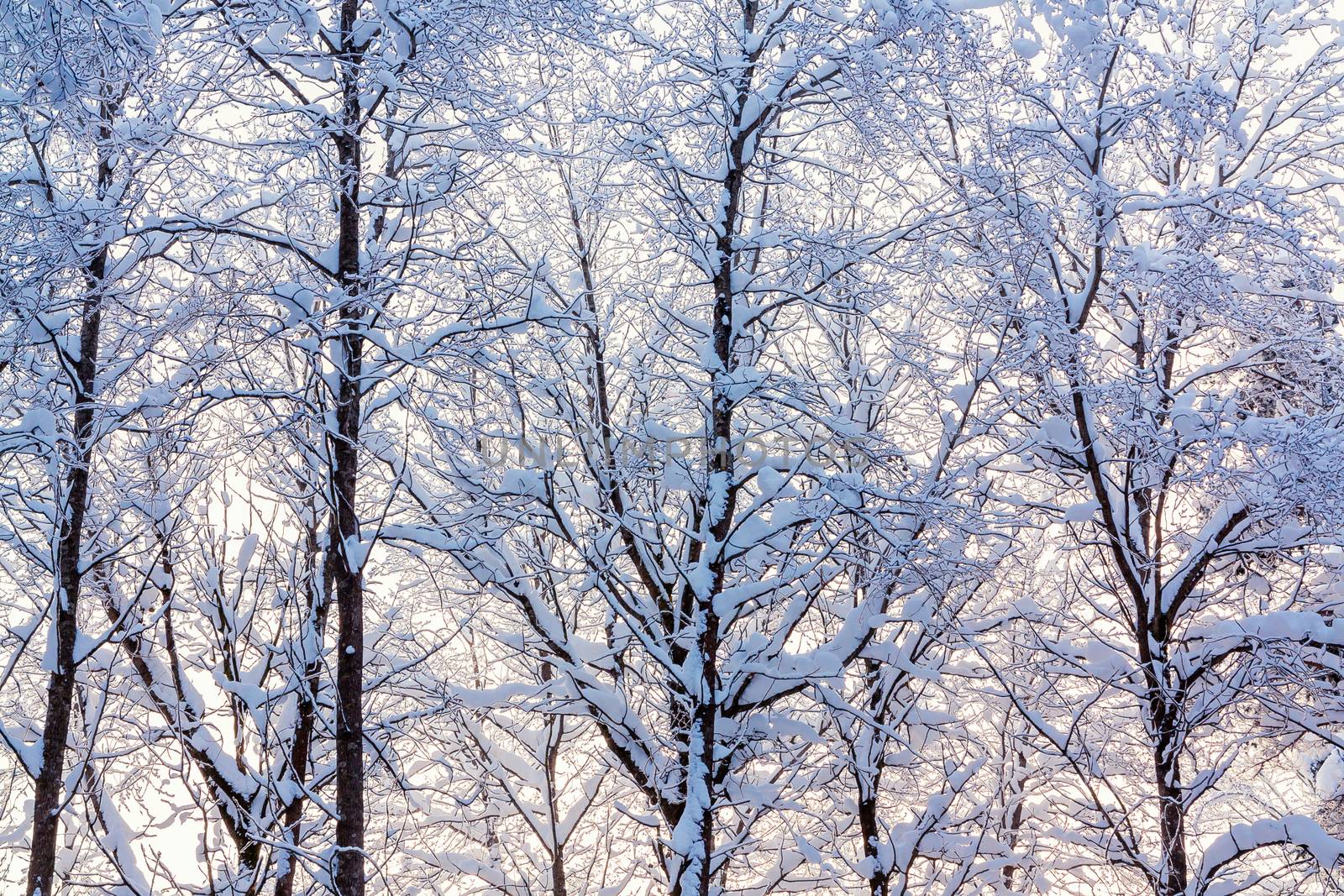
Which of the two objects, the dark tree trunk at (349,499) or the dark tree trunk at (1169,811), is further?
the dark tree trunk at (1169,811)

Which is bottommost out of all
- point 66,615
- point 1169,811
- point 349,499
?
point 1169,811

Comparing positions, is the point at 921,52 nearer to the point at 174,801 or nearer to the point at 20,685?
the point at 174,801

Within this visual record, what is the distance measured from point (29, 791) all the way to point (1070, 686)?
9.71 m

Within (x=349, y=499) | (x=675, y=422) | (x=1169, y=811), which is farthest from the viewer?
(x=675, y=422)

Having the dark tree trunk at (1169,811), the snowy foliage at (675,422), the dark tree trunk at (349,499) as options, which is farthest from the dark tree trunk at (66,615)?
the dark tree trunk at (1169,811)

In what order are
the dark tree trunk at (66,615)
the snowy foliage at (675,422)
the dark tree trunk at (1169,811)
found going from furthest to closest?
the dark tree trunk at (1169,811), the dark tree trunk at (66,615), the snowy foliage at (675,422)

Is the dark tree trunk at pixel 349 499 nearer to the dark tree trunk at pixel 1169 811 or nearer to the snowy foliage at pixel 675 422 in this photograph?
the snowy foliage at pixel 675 422

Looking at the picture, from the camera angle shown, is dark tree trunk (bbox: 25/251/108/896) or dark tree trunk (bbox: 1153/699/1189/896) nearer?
dark tree trunk (bbox: 25/251/108/896)

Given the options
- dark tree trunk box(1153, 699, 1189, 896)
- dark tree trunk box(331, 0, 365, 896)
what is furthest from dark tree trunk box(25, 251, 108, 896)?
dark tree trunk box(1153, 699, 1189, 896)

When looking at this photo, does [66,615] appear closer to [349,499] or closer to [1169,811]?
[349,499]

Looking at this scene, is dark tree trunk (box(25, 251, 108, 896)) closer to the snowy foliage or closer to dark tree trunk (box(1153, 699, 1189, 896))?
the snowy foliage

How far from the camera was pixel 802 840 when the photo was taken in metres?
7.77

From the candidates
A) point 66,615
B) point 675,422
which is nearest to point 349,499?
point 66,615

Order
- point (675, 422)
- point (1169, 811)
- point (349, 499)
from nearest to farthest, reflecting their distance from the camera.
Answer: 1. point (349, 499)
2. point (1169, 811)
3. point (675, 422)
